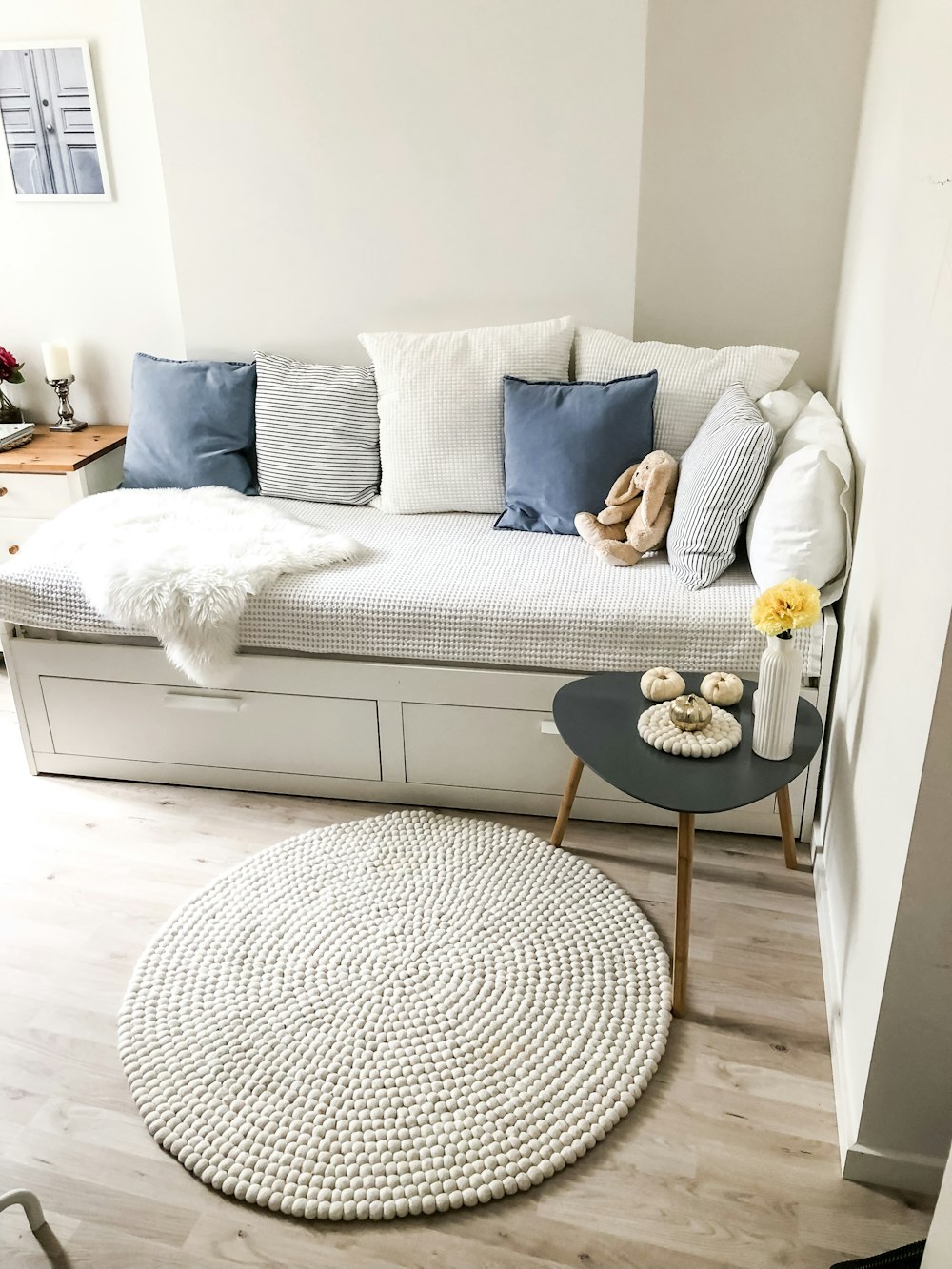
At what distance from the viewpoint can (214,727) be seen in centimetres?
257

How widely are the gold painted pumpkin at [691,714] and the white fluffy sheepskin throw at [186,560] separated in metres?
0.96

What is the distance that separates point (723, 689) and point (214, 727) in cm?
125

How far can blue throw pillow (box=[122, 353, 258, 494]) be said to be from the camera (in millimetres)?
3004

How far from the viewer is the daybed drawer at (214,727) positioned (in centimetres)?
249

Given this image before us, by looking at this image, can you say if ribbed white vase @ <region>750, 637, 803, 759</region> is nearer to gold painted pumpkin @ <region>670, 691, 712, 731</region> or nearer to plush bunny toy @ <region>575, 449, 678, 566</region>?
gold painted pumpkin @ <region>670, 691, 712, 731</region>

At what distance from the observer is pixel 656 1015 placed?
188 cm

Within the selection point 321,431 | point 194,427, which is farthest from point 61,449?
point 321,431

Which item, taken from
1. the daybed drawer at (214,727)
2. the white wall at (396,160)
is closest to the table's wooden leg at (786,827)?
the daybed drawer at (214,727)

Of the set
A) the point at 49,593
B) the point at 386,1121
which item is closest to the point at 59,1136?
the point at 386,1121

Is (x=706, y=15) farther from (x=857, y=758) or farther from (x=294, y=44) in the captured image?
(x=857, y=758)

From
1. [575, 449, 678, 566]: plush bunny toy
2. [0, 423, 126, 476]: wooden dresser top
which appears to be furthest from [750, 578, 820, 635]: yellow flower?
[0, 423, 126, 476]: wooden dresser top

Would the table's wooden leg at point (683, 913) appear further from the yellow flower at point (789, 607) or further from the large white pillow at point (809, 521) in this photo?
the large white pillow at point (809, 521)

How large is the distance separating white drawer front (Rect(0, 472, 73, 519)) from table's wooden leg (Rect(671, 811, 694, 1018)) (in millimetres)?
2087

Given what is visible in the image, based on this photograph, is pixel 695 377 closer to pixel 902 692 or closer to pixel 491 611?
pixel 491 611
